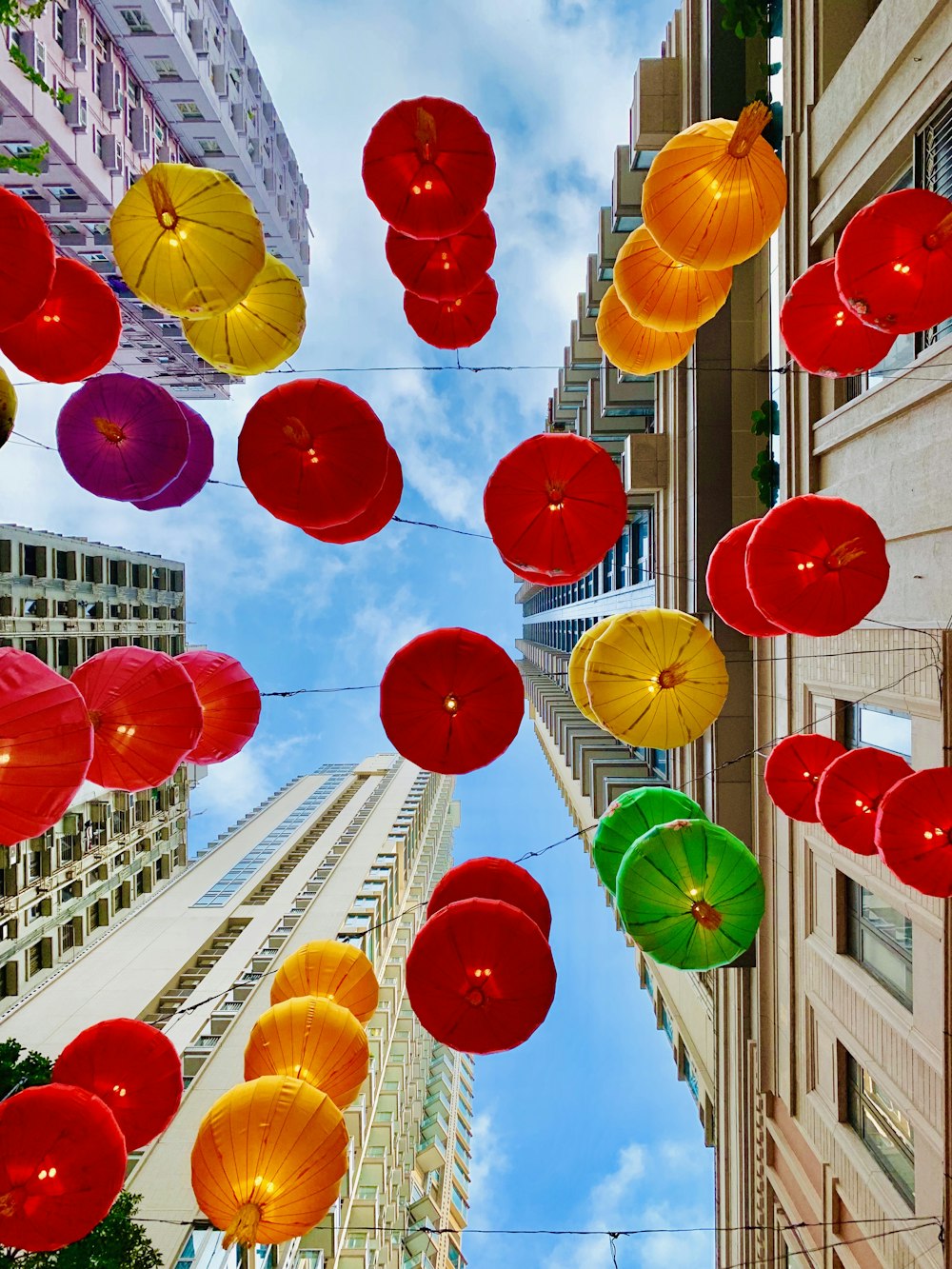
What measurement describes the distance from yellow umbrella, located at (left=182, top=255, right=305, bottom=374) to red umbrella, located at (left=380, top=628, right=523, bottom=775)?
14.7 ft

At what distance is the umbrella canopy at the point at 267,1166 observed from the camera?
6.50m

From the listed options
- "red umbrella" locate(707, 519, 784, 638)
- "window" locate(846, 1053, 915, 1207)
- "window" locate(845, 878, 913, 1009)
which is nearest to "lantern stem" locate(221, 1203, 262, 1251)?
"window" locate(846, 1053, 915, 1207)

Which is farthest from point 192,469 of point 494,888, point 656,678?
point 494,888

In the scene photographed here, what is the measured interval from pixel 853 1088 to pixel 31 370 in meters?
14.4

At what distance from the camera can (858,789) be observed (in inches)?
263

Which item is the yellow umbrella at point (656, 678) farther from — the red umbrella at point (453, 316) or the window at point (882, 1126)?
the window at point (882, 1126)

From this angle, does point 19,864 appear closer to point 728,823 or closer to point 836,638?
point 728,823

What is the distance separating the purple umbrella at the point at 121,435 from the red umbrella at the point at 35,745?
108 inches

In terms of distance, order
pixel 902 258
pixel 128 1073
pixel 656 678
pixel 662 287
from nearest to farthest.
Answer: pixel 902 258, pixel 128 1073, pixel 656 678, pixel 662 287

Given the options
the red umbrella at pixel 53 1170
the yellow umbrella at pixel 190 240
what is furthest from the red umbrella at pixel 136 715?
the yellow umbrella at pixel 190 240

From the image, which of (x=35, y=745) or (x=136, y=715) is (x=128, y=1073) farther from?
(x=35, y=745)

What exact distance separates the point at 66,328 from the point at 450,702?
5925 millimetres

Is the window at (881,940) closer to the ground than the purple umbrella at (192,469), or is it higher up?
closer to the ground

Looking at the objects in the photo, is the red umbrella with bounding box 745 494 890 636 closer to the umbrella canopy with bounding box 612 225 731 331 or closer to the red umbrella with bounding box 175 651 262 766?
the umbrella canopy with bounding box 612 225 731 331
